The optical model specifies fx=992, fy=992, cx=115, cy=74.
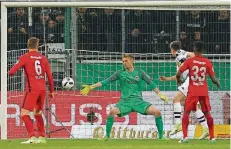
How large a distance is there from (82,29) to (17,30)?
5.20ft

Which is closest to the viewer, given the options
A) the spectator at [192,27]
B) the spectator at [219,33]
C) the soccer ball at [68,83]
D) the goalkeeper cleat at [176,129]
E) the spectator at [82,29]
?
the goalkeeper cleat at [176,129]

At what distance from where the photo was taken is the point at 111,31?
2322cm

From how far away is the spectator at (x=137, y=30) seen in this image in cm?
2320

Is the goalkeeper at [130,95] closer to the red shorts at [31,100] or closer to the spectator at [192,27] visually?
the red shorts at [31,100]

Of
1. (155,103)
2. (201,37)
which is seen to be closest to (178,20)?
(201,37)

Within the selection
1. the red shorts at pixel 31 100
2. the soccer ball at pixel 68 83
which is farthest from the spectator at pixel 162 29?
the red shorts at pixel 31 100

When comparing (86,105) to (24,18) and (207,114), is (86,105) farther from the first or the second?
(207,114)

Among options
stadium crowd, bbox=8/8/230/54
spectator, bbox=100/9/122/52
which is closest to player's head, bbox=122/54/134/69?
stadium crowd, bbox=8/8/230/54

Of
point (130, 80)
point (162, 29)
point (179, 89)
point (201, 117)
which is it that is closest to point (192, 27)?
point (162, 29)

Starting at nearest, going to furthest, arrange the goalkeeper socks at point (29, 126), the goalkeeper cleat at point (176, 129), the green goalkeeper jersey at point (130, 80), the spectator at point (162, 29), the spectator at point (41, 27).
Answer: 1. the goalkeeper socks at point (29, 126)
2. the green goalkeeper jersey at point (130, 80)
3. the goalkeeper cleat at point (176, 129)
4. the spectator at point (162, 29)
5. the spectator at point (41, 27)

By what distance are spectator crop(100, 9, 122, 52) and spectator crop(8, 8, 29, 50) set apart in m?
1.83

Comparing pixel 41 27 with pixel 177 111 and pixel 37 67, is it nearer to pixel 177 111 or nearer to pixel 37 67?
pixel 177 111

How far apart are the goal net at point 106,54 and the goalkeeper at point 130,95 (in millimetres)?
2218

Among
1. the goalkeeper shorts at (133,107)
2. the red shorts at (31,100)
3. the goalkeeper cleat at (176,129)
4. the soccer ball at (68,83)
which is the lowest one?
the goalkeeper cleat at (176,129)
